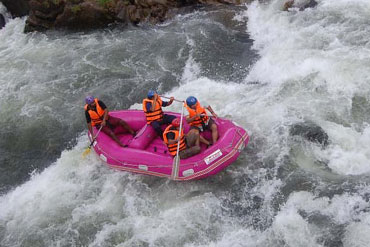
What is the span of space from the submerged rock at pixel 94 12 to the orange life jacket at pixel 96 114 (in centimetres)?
586

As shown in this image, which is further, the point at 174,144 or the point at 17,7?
the point at 17,7

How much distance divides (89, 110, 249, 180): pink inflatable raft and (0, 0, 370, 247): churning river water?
39 cm

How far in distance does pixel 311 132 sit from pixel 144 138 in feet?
10.9

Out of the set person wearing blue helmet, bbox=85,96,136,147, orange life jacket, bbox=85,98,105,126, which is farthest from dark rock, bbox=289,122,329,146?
orange life jacket, bbox=85,98,105,126

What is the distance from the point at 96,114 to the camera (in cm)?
802

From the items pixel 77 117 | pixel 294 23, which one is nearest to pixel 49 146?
pixel 77 117

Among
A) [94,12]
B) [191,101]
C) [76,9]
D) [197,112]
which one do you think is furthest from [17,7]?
[197,112]

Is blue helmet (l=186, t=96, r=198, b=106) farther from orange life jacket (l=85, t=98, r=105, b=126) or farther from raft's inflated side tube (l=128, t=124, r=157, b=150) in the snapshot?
orange life jacket (l=85, t=98, r=105, b=126)

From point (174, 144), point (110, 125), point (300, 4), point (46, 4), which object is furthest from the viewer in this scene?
point (46, 4)

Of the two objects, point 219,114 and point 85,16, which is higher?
point 219,114

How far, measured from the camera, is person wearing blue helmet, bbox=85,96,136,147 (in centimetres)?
797

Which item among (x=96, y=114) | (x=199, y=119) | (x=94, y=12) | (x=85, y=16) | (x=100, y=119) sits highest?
(x=199, y=119)

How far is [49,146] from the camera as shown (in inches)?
354

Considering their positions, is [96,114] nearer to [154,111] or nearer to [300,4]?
[154,111]
